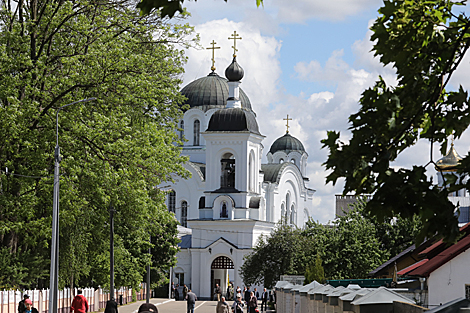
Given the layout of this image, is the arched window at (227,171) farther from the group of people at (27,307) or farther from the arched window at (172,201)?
the group of people at (27,307)

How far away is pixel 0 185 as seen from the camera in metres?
24.0

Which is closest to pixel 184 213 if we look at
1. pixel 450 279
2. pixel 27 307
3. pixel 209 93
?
pixel 209 93

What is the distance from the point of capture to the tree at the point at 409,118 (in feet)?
19.3

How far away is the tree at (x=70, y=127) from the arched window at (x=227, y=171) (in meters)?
44.1

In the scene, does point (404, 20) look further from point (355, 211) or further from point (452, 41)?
point (355, 211)

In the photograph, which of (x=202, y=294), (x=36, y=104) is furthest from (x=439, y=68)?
(x=202, y=294)

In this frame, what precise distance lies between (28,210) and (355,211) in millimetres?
30764

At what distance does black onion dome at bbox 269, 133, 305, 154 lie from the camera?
99938 mm

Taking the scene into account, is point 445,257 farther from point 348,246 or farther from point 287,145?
point 287,145

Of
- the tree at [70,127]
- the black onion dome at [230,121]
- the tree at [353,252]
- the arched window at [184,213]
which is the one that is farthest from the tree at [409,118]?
the arched window at [184,213]

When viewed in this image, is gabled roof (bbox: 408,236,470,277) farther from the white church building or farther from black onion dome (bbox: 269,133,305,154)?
black onion dome (bbox: 269,133,305,154)

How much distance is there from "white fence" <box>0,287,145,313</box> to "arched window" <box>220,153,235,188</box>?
2548 cm

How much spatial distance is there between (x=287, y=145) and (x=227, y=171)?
28394 mm

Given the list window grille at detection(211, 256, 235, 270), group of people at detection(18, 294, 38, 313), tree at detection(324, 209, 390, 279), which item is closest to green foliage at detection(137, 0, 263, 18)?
group of people at detection(18, 294, 38, 313)
